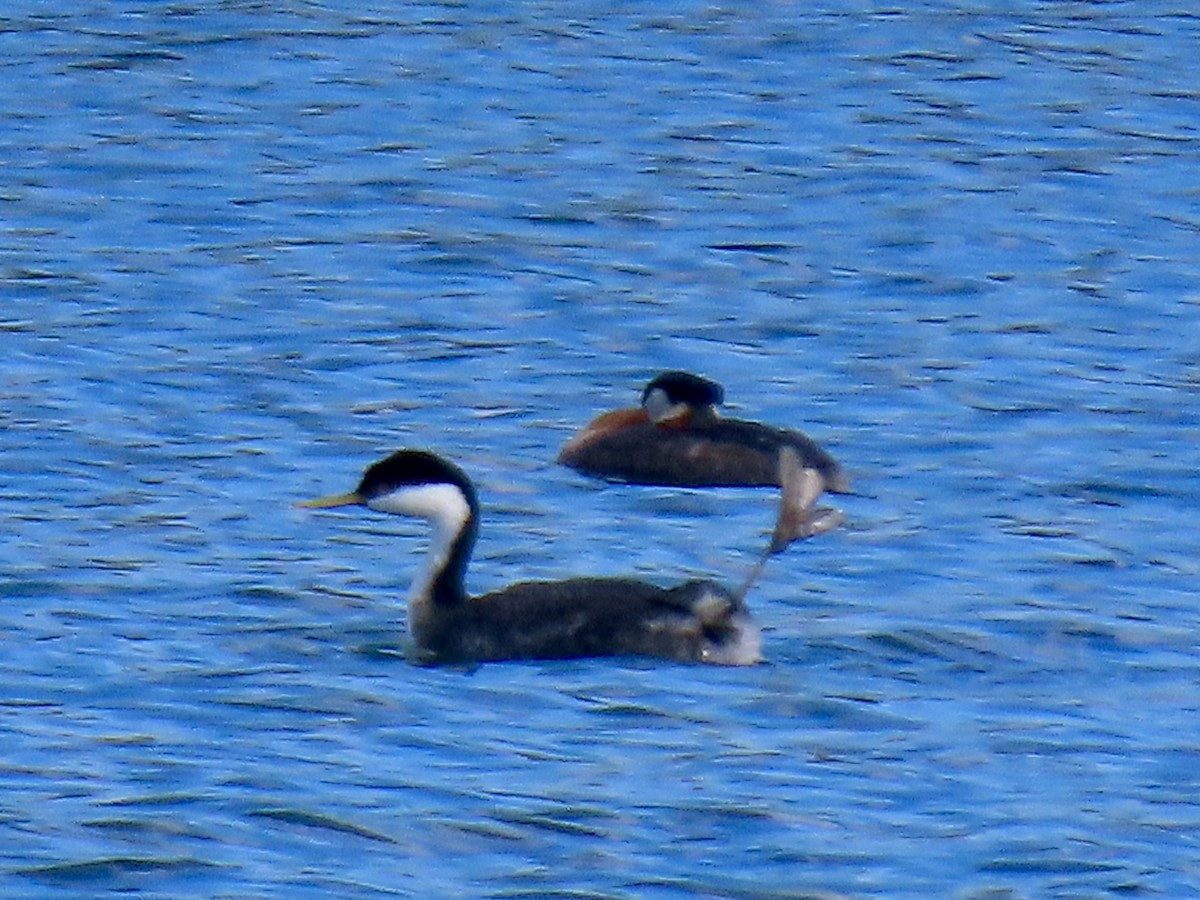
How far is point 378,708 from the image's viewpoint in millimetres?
11883

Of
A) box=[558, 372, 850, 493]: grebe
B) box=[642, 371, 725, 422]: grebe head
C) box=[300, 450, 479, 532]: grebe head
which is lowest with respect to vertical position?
box=[558, 372, 850, 493]: grebe

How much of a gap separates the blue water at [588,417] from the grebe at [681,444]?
20 cm

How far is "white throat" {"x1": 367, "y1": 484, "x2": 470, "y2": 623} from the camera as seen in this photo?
13.1 metres

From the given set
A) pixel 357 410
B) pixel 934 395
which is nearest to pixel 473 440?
pixel 357 410

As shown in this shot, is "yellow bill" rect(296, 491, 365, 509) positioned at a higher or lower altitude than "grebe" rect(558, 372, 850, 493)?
higher

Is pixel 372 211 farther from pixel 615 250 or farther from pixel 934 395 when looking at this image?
pixel 934 395

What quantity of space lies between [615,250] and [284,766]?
9.33 metres

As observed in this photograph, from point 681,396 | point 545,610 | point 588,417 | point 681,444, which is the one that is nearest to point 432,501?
point 545,610

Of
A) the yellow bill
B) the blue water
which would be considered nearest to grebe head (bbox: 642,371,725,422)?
the blue water

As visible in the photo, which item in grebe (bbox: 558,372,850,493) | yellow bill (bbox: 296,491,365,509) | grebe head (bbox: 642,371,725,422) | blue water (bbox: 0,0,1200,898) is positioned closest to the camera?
blue water (bbox: 0,0,1200,898)

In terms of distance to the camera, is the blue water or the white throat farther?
the white throat

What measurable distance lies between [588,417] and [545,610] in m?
4.26

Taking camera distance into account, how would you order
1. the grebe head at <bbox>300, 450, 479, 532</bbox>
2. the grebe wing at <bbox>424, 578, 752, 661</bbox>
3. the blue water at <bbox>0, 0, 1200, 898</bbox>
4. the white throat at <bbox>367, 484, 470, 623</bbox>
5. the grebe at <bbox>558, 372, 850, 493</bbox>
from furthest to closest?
1. the grebe at <bbox>558, 372, 850, 493</bbox>
2. the grebe head at <bbox>300, 450, 479, 532</bbox>
3. the white throat at <bbox>367, 484, 470, 623</bbox>
4. the grebe wing at <bbox>424, 578, 752, 661</bbox>
5. the blue water at <bbox>0, 0, 1200, 898</bbox>

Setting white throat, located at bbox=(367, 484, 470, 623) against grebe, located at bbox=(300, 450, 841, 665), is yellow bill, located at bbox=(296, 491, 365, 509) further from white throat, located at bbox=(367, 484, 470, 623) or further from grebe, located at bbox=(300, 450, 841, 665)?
grebe, located at bbox=(300, 450, 841, 665)
